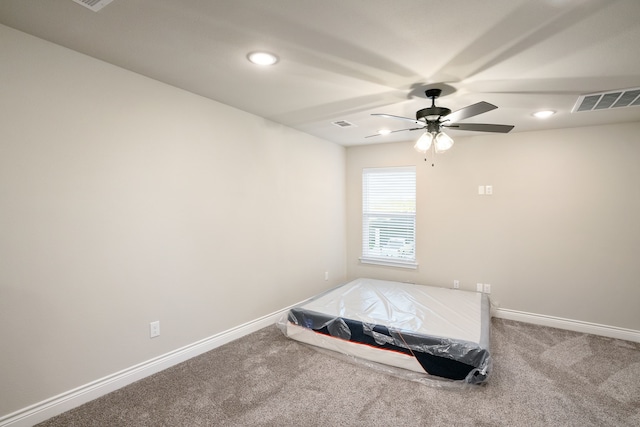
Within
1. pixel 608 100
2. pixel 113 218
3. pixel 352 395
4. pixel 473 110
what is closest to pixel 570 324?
pixel 608 100

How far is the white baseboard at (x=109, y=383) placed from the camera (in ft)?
6.16

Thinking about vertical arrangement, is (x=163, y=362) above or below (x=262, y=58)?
below

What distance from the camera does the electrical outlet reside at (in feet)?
8.23

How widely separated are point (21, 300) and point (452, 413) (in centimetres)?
287

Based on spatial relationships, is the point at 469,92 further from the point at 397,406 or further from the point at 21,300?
the point at 21,300

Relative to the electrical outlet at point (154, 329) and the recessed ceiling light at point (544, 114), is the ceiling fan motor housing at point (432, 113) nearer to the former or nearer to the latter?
the recessed ceiling light at point (544, 114)

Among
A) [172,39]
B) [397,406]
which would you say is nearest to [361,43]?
[172,39]

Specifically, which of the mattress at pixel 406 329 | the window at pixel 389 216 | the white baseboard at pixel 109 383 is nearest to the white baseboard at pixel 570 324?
the mattress at pixel 406 329

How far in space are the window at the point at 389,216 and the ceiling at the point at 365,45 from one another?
195 centimetres

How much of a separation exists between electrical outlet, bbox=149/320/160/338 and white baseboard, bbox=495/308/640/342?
395 centimetres

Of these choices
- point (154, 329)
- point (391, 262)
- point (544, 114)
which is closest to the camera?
point (154, 329)

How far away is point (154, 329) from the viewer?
2.53 m

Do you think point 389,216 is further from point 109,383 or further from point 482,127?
point 109,383

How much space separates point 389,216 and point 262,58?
3.33 m
